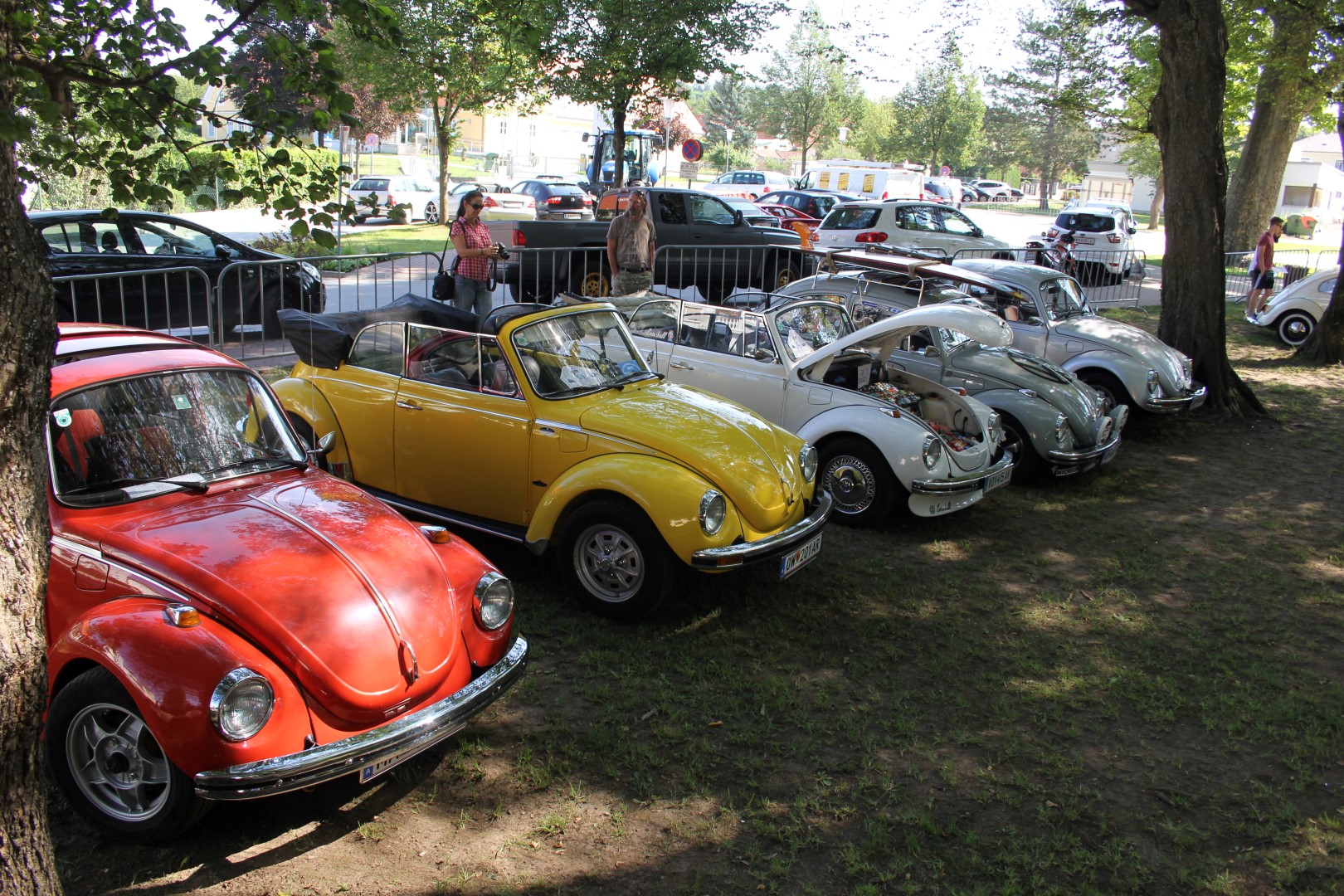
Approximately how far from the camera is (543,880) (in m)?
3.59

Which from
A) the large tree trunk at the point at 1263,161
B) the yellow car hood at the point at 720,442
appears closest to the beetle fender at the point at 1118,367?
the yellow car hood at the point at 720,442

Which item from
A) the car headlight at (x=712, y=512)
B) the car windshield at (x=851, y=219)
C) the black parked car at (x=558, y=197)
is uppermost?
the black parked car at (x=558, y=197)

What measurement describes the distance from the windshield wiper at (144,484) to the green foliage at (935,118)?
5638cm

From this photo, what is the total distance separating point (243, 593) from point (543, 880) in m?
1.58

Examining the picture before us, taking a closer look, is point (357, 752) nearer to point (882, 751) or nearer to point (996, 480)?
point (882, 751)

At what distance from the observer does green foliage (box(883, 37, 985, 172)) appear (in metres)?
→ 56.8

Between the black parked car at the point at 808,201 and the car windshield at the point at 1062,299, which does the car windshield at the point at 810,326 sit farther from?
the black parked car at the point at 808,201

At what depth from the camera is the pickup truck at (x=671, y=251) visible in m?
13.4

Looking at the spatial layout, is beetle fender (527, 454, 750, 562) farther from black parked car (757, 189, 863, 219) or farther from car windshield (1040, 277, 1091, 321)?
black parked car (757, 189, 863, 219)

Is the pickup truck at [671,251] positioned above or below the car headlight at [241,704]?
above

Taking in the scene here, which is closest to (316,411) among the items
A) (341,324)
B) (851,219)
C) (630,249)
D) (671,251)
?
(341,324)

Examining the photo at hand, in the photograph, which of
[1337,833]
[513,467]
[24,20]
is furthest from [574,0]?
[1337,833]

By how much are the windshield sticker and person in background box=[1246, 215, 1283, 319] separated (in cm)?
1605

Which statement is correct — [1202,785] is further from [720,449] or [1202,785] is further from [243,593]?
[243,593]
